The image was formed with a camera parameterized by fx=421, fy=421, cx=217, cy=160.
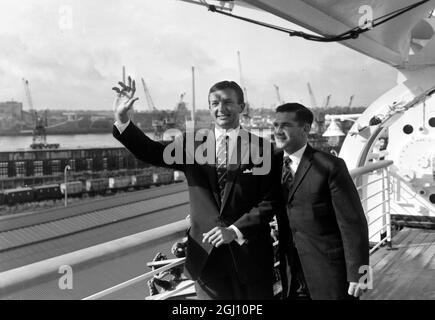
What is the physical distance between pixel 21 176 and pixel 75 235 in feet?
61.4

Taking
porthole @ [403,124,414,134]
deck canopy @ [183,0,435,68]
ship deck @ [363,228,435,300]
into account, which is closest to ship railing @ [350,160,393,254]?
ship deck @ [363,228,435,300]

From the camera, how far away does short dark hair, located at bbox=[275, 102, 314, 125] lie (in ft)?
4.05

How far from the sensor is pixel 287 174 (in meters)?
1.26

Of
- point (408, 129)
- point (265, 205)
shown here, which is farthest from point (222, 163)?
point (408, 129)

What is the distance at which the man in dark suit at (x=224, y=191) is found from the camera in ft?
3.73

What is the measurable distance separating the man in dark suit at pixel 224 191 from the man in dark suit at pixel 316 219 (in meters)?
0.09

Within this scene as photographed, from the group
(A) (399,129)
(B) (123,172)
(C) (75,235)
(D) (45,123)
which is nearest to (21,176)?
(B) (123,172)

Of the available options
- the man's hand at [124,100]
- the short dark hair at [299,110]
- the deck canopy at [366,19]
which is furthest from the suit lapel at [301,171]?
the deck canopy at [366,19]

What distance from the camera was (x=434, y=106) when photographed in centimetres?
337

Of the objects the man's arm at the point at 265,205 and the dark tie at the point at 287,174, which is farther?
the dark tie at the point at 287,174

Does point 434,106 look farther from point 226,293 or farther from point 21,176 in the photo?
point 21,176

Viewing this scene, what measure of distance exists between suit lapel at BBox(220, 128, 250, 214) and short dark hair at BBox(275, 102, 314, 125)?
17 cm
